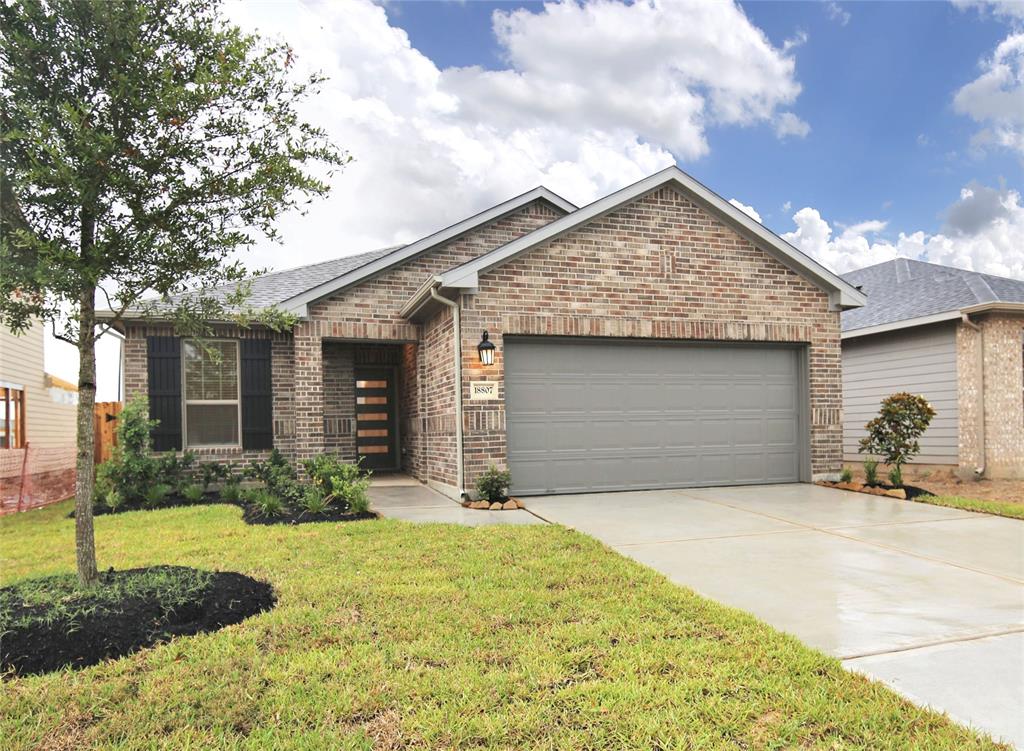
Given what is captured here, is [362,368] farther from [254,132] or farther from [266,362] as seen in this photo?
[254,132]

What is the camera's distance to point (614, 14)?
33.0ft

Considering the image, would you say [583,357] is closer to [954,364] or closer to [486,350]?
[486,350]

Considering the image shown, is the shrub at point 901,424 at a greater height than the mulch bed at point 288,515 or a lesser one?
greater

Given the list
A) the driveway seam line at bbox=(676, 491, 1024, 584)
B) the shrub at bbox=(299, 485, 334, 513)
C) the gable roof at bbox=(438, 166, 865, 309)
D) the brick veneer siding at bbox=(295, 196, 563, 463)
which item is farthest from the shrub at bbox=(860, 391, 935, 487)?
the shrub at bbox=(299, 485, 334, 513)

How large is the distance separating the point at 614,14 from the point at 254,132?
746 cm

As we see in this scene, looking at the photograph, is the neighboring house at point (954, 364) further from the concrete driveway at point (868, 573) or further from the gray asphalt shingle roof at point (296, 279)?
the gray asphalt shingle roof at point (296, 279)

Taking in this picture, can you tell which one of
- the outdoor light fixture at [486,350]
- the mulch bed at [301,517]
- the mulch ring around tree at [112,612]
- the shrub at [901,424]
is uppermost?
the outdoor light fixture at [486,350]

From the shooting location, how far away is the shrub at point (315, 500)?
323 inches

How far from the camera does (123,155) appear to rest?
4223mm

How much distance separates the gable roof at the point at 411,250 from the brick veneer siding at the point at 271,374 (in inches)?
37.4

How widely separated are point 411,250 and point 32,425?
1082 centimetres

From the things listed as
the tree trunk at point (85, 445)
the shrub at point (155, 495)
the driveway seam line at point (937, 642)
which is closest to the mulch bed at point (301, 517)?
the shrub at point (155, 495)

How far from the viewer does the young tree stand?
406 cm

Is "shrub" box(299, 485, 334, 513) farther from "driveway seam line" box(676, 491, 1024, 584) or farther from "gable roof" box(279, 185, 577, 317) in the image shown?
"driveway seam line" box(676, 491, 1024, 584)
